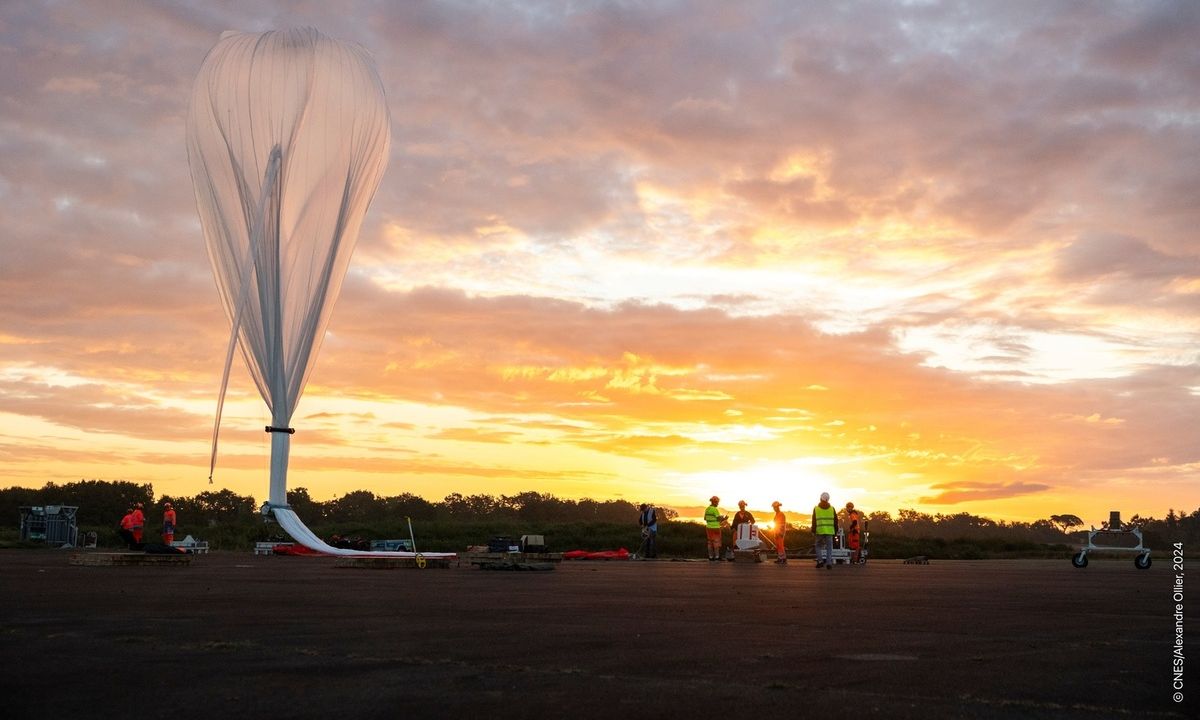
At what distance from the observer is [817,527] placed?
32.2 metres

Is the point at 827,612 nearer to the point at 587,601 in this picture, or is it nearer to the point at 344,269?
the point at 587,601

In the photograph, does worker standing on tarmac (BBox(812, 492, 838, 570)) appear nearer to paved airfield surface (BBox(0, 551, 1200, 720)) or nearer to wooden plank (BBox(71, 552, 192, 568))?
paved airfield surface (BBox(0, 551, 1200, 720))

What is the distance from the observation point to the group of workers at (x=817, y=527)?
32.0 meters

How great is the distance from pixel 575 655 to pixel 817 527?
80.5 feet

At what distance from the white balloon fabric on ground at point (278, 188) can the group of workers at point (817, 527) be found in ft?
48.4

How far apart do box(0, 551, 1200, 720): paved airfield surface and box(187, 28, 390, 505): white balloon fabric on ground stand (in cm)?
988

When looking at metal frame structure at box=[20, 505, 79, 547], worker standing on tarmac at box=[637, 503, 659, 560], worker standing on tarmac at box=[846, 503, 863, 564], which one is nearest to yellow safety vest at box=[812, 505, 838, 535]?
worker standing on tarmac at box=[846, 503, 863, 564]

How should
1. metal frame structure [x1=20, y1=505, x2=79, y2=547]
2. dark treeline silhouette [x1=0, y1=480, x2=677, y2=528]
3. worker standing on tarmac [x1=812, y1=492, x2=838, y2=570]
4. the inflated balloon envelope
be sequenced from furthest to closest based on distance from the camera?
1. dark treeline silhouette [x1=0, y1=480, x2=677, y2=528]
2. metal frame structure [x1=20, y1=505, x2=79, y2=547]
3. worker standing on tarmac [x1=812, y1=492, x2=838, y2=570]
4. the inflated balloon envelope

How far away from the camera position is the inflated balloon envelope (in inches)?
1009

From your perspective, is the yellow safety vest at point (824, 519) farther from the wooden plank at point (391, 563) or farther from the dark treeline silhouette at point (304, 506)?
the dark treeline silhouette at point (304, 506)

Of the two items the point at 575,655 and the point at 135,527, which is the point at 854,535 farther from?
the point at 575,655

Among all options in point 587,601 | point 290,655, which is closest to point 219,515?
point 587,601

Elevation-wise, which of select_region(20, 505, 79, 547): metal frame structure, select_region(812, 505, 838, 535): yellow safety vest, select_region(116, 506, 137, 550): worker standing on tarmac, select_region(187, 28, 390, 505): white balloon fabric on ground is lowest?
select_region(20, 505, 79, 547): metal frame structure

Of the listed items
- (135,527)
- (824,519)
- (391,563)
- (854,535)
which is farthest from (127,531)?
(854,535)
